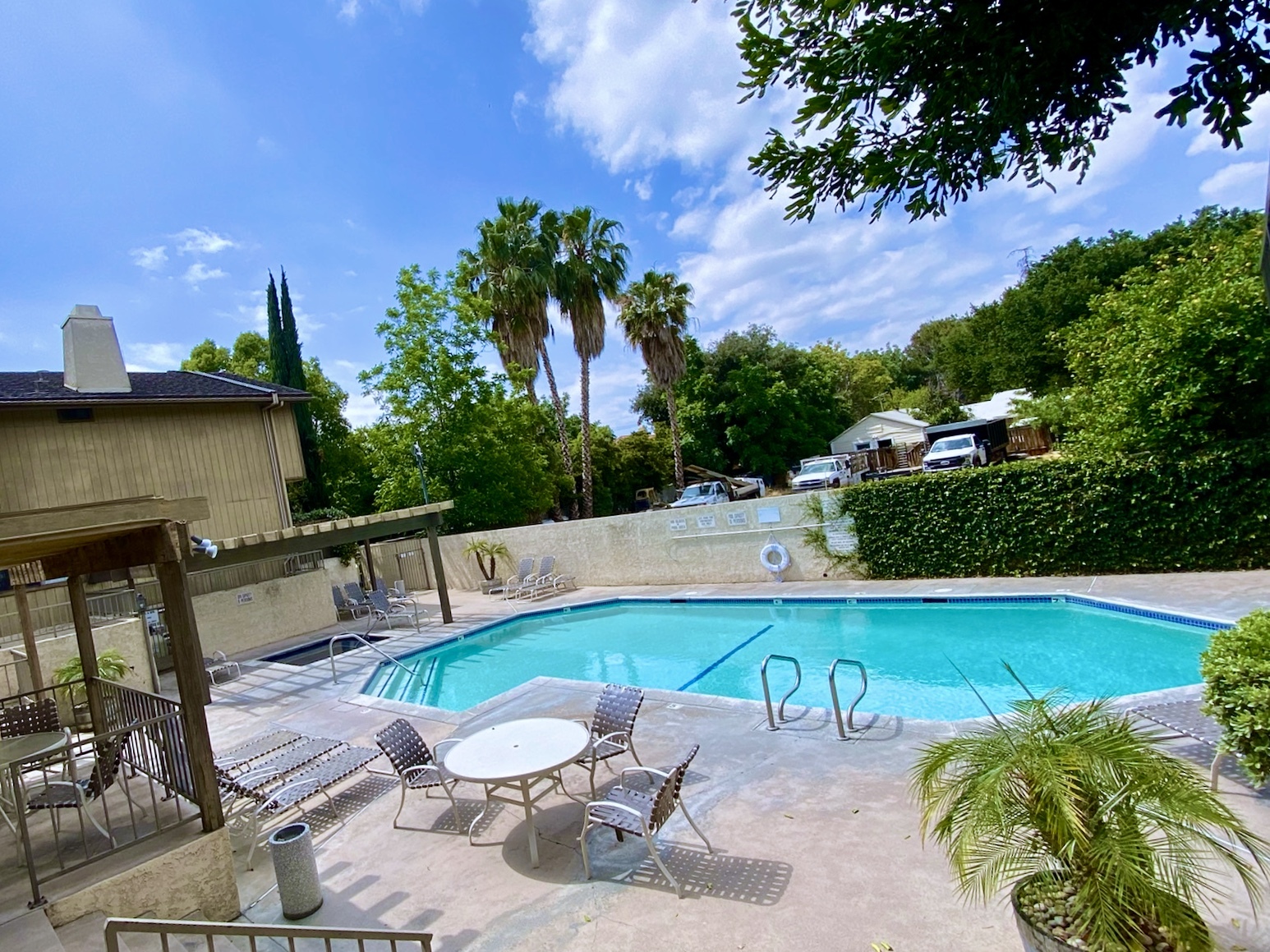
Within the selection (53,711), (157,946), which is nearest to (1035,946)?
(157,946)

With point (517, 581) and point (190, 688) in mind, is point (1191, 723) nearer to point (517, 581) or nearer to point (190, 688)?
point (190, 688)

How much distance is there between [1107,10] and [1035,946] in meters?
3.87

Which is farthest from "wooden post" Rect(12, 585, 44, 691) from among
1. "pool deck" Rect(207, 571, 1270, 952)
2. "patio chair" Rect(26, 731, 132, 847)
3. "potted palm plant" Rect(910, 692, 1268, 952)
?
"potted palm plant" Rect(910, 692, 1268, 952)

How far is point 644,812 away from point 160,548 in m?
3.79

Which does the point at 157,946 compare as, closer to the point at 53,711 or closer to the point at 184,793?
the point at 184,793

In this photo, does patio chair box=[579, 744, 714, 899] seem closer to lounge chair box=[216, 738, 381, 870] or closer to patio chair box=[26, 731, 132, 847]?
lounge chair box=[216, 738, 381, 870]

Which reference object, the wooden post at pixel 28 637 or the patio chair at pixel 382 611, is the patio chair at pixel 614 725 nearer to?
the wooden post at pixel 28 637

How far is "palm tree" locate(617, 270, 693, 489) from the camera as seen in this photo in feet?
89.7

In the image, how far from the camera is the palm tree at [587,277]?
2427 cm

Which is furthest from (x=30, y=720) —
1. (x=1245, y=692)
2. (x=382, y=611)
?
(x=1245, y=692)

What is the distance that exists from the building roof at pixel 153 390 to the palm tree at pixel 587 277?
10.3 m

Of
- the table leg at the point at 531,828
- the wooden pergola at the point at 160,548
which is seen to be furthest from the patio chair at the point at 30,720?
the table leg at the point at 531,828

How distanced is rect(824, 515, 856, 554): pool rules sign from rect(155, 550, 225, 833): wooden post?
12.3m

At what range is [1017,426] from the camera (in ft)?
102
